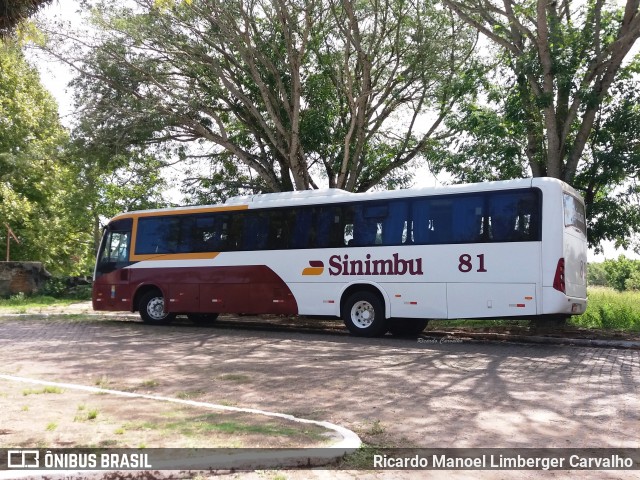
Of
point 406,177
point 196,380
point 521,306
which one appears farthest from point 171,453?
point 406,177

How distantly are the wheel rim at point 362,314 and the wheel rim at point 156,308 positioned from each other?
612cm

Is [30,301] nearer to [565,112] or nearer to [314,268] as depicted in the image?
[314,268]

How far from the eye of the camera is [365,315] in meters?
15.7

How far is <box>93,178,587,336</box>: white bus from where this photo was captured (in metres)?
13.7

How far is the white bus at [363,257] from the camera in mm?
13672

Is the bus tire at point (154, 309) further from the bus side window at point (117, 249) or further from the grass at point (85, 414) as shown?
the grass at point (85, 414)

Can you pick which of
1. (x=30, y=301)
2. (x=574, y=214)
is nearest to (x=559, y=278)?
(x=574, y=214)

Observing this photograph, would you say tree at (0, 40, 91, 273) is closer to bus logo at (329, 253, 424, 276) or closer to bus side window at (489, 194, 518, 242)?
bus logo at (329, 253, 424, 276)

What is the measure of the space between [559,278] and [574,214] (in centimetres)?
181

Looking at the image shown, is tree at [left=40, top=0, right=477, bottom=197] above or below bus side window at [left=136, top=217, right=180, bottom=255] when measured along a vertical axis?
above

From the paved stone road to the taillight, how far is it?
48.0 inches

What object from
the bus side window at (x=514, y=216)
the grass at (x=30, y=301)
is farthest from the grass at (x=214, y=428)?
the grass at (x=30, y=301)

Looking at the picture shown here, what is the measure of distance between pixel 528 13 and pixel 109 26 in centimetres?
1259

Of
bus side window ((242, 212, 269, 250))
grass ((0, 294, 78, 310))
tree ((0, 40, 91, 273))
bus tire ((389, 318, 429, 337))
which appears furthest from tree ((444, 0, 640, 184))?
tree ((0, 40, 91, 273))
